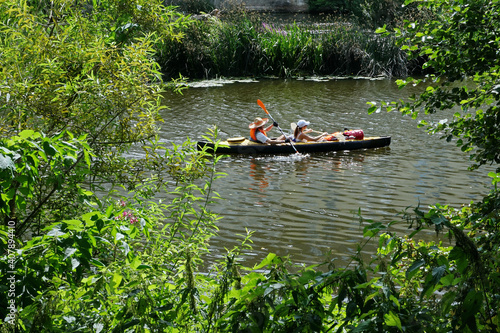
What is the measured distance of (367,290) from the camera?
1684mm

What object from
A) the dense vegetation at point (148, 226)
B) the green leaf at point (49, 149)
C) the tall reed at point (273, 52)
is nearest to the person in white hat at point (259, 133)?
the dense vegetation at point (148, 226)

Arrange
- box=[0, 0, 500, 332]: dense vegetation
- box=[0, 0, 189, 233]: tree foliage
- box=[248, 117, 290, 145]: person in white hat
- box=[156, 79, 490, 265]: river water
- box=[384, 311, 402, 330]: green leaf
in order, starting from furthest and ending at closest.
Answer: box=[248, 117, 290, 145]: person in white hat, box=[156, 79, 490, 265]: river water, box=[0, 0, 189, 233]: tree foliage, box=[0, 0, 500, 332]: dense vegetation, box=[384, 311, 402, 330]: green leaf

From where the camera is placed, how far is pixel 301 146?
1045 cm

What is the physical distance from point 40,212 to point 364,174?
22.0 feet

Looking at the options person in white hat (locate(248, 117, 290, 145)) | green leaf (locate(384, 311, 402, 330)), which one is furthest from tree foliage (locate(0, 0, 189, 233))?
person in white hat (locate(248, 117, 290, 145))

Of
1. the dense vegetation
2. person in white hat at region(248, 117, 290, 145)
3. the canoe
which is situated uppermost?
the dense vegetation

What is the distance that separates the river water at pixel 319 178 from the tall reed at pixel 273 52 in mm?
2877

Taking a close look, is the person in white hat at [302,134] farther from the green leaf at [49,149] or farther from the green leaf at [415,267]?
the green leaf at [415,267]

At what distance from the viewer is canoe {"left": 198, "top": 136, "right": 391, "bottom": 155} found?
1026cm

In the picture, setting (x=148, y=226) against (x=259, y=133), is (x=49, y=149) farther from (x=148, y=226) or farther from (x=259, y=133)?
(x=259, y=133)

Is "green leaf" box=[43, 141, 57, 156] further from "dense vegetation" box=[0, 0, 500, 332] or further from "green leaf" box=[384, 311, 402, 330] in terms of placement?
"green leaf" box=[384, 311, 402, 330]

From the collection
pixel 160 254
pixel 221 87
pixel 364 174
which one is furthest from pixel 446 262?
pixel 221 87

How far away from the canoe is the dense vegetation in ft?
21.3

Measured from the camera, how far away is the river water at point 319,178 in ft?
20.4
